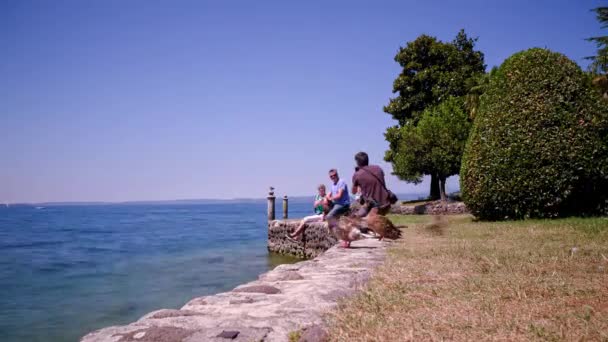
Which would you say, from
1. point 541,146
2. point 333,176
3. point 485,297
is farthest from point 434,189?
point 485,297

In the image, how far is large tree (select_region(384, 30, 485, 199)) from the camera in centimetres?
3041

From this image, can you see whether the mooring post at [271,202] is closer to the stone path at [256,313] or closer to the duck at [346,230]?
the duck at [346,230]

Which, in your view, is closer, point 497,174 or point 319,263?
point 319,263

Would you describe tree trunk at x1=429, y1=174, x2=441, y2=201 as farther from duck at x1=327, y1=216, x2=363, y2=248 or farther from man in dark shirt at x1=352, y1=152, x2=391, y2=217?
duck at x1=327, y1=216, x2=363, y2=248

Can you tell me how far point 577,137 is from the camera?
11734 millimetres

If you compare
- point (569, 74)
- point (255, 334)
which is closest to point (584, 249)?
point (255, 334)

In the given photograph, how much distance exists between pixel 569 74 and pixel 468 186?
177 inches

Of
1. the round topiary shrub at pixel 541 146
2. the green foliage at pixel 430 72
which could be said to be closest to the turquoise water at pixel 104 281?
the round topiary shrub at pixel 541 146

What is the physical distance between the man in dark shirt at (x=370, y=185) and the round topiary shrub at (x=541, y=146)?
5190 millimetres

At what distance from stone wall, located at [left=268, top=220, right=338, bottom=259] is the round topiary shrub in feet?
17.9

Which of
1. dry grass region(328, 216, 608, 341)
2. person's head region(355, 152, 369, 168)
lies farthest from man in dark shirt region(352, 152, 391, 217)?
dry grass region(328, 216, 608, 341)

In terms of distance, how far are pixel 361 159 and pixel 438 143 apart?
19.3 metres

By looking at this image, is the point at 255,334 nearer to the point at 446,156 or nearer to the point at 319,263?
the point at 319,263

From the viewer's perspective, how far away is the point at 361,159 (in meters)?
9.30
